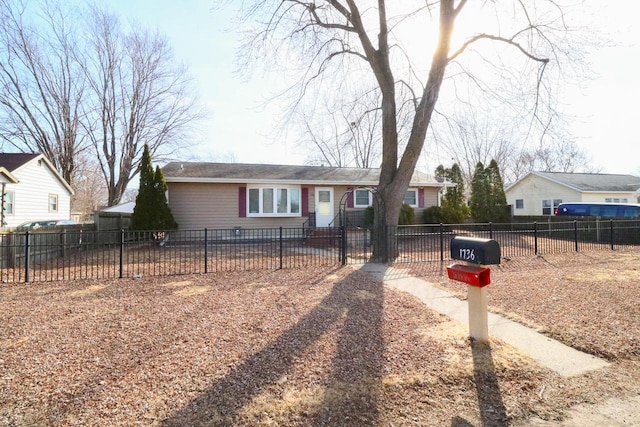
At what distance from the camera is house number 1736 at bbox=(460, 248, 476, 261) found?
11.7ft

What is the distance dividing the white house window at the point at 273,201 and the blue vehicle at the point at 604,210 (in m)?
15.8

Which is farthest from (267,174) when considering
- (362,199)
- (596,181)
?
(596,181)

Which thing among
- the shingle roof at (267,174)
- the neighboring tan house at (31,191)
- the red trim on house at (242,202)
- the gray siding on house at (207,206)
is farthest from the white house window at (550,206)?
the neighboring tan house at (31,191)

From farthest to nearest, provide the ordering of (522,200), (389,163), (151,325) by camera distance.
→ (522,200)
(389,163)
(151,325)

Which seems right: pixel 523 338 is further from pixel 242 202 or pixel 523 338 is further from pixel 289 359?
pixel 242 202

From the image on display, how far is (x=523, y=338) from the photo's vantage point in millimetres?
3826

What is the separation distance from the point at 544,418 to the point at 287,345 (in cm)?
233

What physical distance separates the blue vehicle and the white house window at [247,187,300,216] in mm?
15810

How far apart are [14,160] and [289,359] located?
71.4 feet

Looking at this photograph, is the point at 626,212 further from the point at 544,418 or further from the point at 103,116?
the point at 103,116

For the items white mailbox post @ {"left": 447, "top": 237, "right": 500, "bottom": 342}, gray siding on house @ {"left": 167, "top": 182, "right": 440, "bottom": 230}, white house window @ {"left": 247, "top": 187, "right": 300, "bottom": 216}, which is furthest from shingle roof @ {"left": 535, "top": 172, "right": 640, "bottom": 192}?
white mailbox post @ {"left": 447, "top": 237, "right": 500, "bottom": 342}

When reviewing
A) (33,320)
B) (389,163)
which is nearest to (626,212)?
(389,163)

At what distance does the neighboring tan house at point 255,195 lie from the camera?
1485 centimetres

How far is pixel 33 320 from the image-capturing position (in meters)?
4.38
